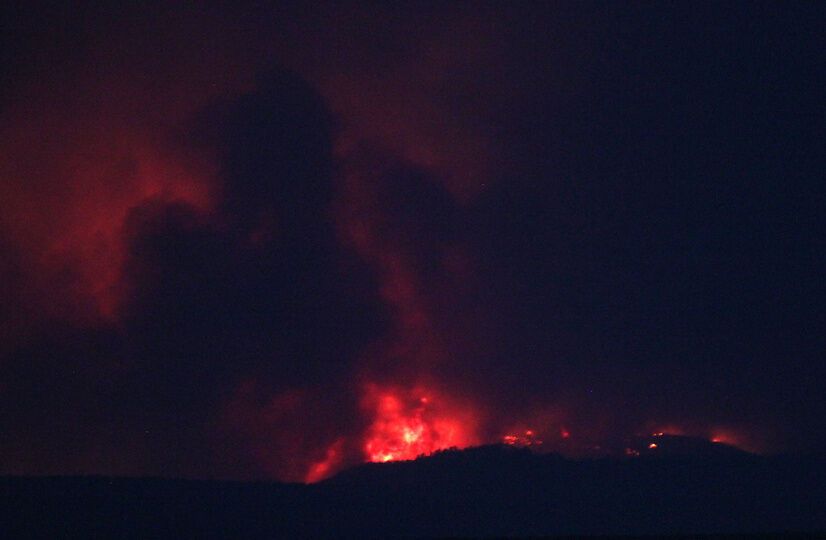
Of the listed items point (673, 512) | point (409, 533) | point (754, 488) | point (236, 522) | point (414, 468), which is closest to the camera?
point (236, 522)

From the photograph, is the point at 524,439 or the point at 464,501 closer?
the point at 464,501

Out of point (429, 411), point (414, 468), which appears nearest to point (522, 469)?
point (414, 468)

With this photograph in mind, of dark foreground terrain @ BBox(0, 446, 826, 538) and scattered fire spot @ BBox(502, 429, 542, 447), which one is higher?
scattered fire spot @ BBox(502, 429, 542, 447)

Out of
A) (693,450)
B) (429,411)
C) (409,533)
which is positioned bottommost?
(409,533)

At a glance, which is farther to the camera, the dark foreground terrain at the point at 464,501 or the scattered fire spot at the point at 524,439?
the scattered fire spot at the point at 524,439

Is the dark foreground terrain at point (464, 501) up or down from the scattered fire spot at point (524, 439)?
down

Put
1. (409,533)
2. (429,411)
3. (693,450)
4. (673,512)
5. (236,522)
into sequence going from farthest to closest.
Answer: (429,411), (693,450), (673,512), (409,533), (236,522)

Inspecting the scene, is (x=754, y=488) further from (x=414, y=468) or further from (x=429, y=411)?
(x=429, y=411)

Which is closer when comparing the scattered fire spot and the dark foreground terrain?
the dark foreground terrain
